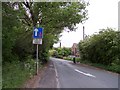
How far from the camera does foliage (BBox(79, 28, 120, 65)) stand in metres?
35.6

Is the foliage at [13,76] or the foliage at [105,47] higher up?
the foliage at [105,47]

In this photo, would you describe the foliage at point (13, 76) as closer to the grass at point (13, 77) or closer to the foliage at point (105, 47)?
the grass at point (13, 77)

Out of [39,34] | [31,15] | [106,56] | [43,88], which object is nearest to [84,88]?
[43,88]

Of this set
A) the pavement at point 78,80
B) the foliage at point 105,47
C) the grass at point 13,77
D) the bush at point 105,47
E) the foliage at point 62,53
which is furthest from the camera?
the foliage at point 62,53

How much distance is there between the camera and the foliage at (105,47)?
117 feet

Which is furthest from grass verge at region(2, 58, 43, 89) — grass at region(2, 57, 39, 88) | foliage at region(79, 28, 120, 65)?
foliage at region(79, 28, 120, 65)

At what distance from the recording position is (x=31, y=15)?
34781 millimetres

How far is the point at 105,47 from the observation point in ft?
130

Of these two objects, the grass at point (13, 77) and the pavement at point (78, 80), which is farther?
the pavement at point (78, 80)

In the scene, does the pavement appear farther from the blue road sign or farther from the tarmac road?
the blue road sign

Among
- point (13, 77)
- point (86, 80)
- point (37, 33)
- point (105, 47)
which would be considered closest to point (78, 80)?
point (86, 80)

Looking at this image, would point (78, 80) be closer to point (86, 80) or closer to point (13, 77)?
point (86, 80)

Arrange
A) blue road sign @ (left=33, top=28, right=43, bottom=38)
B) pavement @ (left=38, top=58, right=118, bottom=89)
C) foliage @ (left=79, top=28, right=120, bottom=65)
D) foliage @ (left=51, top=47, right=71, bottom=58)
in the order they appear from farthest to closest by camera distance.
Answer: foliage @ (left=51, top=47, right=71, bottom=58) → foliage @ (left=79, top=28, right=120, bottom=65) → blue road sign @ (left=33, top=28, right=43, bottom=38) → pavement @ (left=38, top=58, right=118, bottom=89)

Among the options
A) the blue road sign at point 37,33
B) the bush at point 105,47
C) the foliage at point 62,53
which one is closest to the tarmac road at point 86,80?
the blue road sign at point 37,33
